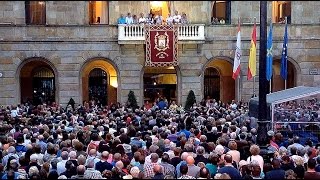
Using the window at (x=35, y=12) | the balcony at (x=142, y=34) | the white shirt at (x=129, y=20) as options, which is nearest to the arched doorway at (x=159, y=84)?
the balcony at (x=142, y=34)

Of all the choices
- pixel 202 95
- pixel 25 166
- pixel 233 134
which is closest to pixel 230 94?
pixel 202 95

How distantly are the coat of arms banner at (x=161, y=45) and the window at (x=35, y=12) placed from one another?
5997 millimetres

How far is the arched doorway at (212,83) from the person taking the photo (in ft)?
110

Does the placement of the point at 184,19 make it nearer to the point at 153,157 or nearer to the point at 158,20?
the point at 158,20

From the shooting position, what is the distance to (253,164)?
9.87 metres

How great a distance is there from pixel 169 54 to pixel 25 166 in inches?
760

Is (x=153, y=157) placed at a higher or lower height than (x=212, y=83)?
lower

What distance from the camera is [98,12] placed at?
30750 millimetres

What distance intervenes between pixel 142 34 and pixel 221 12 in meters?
5.04

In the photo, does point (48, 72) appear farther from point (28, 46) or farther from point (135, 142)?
point (135, 142)

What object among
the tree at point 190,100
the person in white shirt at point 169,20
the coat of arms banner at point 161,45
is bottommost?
the tree at point 190,100

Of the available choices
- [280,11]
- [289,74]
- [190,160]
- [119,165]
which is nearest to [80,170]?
[119,165]

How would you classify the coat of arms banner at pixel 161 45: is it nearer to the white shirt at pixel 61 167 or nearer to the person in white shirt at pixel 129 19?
the person in white shirt at pixel 129 19

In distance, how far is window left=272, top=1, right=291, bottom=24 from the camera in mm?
31000
